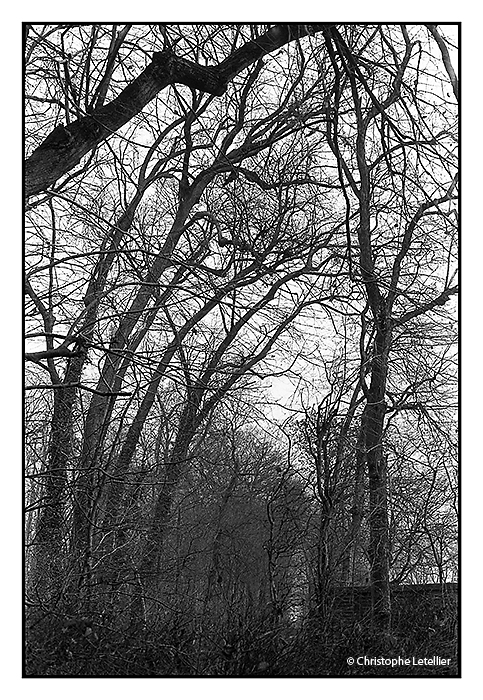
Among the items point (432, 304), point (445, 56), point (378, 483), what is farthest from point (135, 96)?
point (378, 483)

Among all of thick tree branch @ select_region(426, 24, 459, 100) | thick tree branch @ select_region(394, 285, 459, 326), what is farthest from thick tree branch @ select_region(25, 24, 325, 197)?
thick tree branch @ select_region(394, 285, 459, 326)

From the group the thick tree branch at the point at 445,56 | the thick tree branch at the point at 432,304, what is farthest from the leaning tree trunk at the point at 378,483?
the thick tree branch at the point at 445,56

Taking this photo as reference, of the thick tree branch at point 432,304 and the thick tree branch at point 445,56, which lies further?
the thick tree branch at point 432,304

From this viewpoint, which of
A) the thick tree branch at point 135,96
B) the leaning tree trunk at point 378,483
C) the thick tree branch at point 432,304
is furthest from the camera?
the thick tree branch at point 432,304

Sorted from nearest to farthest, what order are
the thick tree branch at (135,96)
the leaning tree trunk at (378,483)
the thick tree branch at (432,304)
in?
the thick tree branch at (135,96) → the leaning tree trunk at (378,483) → the thick tree branch at (432,304)

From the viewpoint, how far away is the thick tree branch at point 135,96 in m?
2.82

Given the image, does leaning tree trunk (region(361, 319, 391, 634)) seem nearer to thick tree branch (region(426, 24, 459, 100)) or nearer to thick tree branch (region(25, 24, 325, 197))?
thick tree branch (region(426, 24, 459, 100))

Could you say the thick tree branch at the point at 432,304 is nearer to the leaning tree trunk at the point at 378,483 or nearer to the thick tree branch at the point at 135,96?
the leaning tree trunk at the point at 378,483

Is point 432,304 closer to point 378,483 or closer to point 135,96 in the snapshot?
point 378,483

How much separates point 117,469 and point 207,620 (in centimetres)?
64

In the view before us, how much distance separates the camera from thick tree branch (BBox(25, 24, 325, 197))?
9.25 feet
